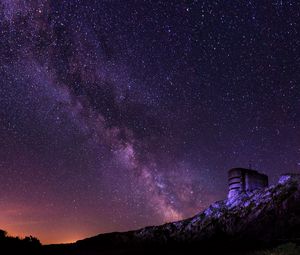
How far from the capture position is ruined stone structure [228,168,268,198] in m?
53.2

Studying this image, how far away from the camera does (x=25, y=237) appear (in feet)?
113

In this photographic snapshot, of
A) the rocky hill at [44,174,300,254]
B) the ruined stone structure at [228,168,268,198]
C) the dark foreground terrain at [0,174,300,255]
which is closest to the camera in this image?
the dark foreground terrain at [0,174,300,255]

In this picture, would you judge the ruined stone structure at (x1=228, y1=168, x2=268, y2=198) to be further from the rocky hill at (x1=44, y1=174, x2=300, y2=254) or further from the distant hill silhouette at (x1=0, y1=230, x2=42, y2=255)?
the distant hill silhouette at (x1=0, y1=230, x2=42, y2=255)

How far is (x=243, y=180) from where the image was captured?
53250mm

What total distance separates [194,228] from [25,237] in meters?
28.5

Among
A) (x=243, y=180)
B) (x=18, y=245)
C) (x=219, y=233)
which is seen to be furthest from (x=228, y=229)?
(x=18, y=245)

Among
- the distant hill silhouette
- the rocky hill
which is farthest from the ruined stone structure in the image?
the distant hill silhouette

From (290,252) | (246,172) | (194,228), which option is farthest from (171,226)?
(290,252)

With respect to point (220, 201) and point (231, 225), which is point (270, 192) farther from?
point (220, 201)

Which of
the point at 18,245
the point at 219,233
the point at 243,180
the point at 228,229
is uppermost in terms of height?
the point at 243,180

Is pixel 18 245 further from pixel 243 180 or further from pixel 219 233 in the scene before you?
pixel 243 180

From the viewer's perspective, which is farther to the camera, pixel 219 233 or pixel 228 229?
pixel 219 233

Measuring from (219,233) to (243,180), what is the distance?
8833 mm

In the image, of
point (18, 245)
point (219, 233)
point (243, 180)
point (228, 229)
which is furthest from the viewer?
point (243, 180)
